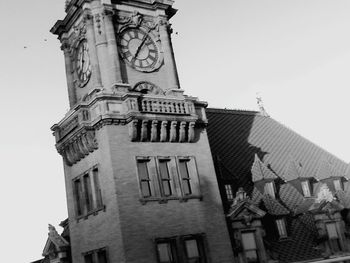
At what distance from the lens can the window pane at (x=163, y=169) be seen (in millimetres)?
26562

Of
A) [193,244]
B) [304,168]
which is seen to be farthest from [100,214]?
[304,168]

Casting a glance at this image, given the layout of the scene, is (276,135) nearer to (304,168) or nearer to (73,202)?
(304,168)

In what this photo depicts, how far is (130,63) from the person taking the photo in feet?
95.8

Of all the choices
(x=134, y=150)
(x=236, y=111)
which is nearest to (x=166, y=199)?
(x=134, y=150)

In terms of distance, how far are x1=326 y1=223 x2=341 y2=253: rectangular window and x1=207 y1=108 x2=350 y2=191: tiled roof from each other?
17.7ft

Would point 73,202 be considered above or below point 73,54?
below

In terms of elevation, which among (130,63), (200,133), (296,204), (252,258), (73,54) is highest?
(73,54)

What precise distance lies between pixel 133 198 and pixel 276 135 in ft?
64.3

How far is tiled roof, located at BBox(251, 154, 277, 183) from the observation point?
31.8 m

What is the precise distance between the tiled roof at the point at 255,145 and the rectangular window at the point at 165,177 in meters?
7.37

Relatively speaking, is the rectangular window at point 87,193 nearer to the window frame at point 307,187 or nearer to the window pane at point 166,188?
the window pane at point 166,188

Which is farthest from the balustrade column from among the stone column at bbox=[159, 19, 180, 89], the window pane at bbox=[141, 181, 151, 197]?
the window pane at bbox=[141, 181, 151, 197]

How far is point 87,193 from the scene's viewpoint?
27922mm

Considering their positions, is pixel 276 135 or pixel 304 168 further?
pixel 276 135
